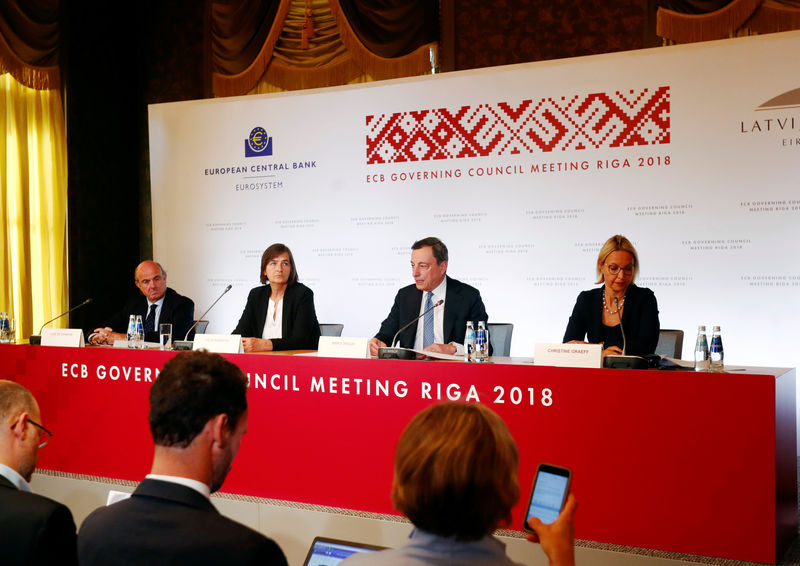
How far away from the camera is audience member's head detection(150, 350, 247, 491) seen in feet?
4.46

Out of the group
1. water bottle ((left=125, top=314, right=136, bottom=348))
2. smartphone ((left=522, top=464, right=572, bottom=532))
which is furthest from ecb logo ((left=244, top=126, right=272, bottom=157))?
smartphone ((left=522, top=464, right=572, bottom=532))

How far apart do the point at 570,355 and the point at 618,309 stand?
102 cm

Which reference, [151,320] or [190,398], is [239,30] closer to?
[151,320]

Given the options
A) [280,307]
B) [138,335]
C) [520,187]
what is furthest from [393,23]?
[138,335]

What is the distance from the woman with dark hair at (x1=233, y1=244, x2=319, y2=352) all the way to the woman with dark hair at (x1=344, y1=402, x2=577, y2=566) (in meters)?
2.97

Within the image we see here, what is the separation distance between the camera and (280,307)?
14.1 ft

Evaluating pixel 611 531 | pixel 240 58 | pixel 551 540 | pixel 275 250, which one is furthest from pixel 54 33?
pixel 551 540

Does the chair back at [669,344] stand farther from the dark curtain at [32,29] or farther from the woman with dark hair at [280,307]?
the dark curtain at [32,29]

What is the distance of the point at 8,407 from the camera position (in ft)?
6.04

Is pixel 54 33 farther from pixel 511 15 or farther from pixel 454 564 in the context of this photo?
pixel 454 564

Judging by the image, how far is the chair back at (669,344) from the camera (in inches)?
→ 147

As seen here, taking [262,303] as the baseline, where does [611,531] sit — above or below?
below

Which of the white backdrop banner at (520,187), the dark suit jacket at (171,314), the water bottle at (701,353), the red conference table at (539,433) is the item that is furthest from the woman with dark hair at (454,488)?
the white backdrop banner at (520,187)

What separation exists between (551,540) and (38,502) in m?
0.89
